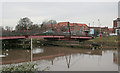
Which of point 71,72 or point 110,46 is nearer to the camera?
point 71,72

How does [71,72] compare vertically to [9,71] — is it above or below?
below

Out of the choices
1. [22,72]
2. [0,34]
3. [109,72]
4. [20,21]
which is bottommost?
[109,72]

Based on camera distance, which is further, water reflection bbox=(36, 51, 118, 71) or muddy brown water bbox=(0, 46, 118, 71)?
muddy brown water bbox=(0, 46, 118, 71)

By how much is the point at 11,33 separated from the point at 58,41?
40.2 feet

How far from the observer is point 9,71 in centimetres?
428

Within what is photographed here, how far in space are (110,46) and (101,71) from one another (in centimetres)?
1624

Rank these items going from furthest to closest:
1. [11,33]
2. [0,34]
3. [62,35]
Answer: [62,35]
[11,33]
[0,34]

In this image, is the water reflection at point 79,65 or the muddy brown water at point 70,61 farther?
the muddy brown water at point 70,61

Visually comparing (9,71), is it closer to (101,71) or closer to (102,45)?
(101,71)

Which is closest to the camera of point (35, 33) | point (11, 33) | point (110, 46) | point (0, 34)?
point (0, 34)

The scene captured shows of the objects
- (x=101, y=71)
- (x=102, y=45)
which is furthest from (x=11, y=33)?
(x=102, y=45)

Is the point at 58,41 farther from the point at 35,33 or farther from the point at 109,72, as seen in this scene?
the point at 109,72

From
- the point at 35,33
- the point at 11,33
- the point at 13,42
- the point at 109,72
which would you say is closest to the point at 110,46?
the point at 35,33

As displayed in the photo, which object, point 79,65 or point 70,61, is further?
point 70,61
